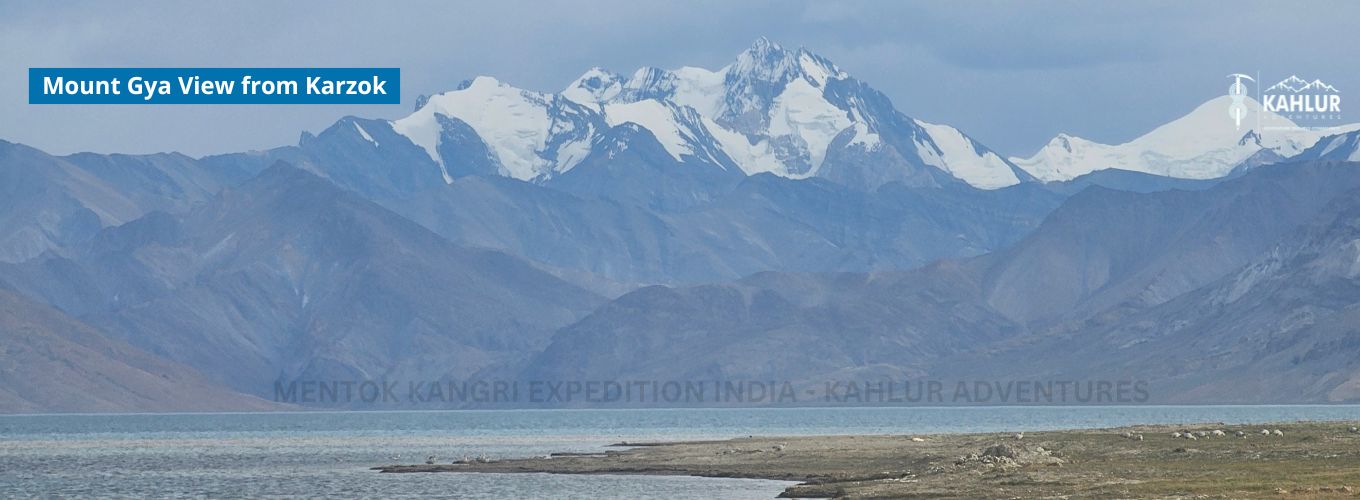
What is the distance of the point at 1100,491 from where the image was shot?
76.7 meters

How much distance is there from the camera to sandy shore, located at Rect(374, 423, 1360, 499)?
76.6m

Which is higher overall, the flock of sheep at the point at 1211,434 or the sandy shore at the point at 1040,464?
the flock of sheep at the point at 1211,434

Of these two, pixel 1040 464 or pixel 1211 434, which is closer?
pixel 1040 464

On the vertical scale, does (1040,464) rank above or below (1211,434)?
below

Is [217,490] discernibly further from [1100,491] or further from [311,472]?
[1100,491]

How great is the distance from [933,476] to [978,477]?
5.74 meters

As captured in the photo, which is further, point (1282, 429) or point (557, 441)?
point (557, 441)

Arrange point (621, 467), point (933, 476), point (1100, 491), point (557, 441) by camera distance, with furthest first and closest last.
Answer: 1. point (557, 441)
2. point (621, 467)
3. point (933, 476)
4. point (1100, 491)

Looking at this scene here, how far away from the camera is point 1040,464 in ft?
307

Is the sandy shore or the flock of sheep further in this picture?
the flock of sheep

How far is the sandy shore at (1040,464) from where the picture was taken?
7662 cm

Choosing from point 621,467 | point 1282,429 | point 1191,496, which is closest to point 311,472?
point 621,467

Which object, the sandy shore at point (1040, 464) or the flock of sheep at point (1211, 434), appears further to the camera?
the flock of sheep at point (1211, 434)

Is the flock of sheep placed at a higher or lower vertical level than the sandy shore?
higher
